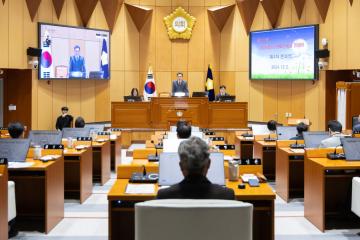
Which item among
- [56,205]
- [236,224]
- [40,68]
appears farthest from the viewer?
[40,68]

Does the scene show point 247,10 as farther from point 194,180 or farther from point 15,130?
point 194,180

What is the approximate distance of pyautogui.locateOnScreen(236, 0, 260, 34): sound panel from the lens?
17766 millimetres

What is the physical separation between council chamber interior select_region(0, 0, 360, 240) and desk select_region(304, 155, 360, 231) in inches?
0.8

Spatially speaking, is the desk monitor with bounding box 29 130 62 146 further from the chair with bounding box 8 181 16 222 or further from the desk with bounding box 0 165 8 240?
the desk with bounding box 0 165 8 240

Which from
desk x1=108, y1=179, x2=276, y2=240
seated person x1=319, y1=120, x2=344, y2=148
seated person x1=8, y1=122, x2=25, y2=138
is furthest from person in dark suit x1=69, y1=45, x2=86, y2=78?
desk x1=108, y1=179, x2=276, y2=240

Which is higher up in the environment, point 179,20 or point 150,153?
point 179,20

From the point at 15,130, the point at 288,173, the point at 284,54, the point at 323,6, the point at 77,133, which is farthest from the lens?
the point at 284,54

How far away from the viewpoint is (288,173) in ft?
27.7

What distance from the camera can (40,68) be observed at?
15156 mm

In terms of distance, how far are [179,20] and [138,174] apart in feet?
44.9

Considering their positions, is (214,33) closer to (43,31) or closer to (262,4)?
(262,4)

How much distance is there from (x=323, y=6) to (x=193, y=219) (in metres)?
13.5

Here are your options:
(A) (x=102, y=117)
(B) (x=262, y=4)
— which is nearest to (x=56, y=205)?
(A) (x=102, y=117)

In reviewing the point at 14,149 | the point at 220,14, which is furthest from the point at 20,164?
the point at 220,14
